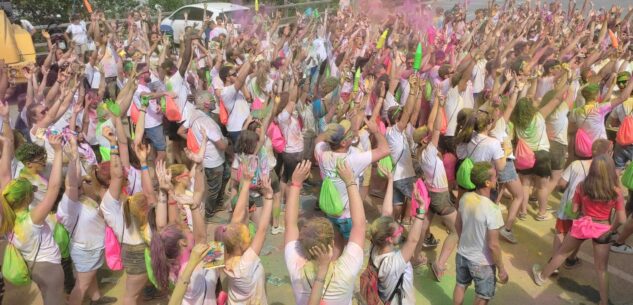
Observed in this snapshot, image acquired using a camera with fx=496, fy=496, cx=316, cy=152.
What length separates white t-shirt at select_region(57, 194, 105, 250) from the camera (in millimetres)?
4195

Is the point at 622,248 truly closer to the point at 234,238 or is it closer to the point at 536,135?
the point at 536,135

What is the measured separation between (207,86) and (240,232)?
5.40 metres

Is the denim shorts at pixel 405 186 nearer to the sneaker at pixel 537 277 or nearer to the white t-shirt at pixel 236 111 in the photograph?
the sneaker at pixel 537 277

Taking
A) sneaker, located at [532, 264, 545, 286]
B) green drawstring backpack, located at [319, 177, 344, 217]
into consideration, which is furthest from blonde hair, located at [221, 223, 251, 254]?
sneaker, located at [532, 264, 545, 286]

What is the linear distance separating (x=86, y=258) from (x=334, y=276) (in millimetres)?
2514

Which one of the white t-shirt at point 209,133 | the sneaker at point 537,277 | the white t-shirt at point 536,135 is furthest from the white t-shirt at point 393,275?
the white t-shirt at point 536,135

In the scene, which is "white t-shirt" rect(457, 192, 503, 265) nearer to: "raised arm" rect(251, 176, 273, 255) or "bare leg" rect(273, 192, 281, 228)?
"raised arm" rect(251, 176, 273, 255)

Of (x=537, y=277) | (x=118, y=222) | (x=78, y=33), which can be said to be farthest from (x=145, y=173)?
(x=78, y=33)

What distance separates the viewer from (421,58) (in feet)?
26.4

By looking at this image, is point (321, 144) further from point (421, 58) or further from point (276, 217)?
point (421, 58)

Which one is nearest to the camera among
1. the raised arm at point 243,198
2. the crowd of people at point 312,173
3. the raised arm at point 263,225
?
the raised arm at point 263,225

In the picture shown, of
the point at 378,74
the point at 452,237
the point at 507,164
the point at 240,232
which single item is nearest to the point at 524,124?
the point at 507,164

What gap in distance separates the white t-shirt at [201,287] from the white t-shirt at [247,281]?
0.61ft

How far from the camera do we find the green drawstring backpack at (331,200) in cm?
455
